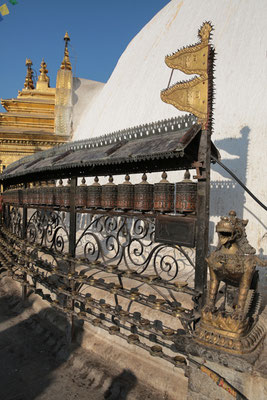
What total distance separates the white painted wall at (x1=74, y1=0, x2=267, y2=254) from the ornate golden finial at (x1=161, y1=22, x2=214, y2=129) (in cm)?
247

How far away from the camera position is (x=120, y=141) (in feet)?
11.4

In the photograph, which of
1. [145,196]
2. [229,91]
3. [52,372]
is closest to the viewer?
[145,196]

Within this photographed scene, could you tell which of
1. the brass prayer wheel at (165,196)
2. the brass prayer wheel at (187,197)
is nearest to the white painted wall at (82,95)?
the brass prayer wheel at (165,196)

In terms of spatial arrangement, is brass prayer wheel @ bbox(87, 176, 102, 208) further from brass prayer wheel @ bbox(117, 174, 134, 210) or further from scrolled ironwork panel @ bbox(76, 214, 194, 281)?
brass prayer wheel @ bbox(117, 174, 134, 210)

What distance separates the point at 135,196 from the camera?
120 inches

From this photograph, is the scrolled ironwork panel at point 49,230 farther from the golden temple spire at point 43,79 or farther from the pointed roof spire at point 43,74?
the pointed roof spire at point 43,74

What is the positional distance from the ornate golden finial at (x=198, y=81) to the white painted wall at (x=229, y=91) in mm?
2473

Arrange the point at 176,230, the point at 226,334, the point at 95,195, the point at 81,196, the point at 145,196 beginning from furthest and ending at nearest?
the point at 81,196 < the point at 95,195 < the point at 145,196 < the point at 176,230 < the point at 226,334

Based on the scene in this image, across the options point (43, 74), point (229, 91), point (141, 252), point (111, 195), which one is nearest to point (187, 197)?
point (141, 252)

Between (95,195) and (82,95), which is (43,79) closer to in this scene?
(82,95)

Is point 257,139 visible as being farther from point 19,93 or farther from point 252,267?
point 19,93

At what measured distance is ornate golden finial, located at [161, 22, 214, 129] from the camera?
7.89 ft

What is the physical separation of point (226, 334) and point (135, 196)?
152 cm

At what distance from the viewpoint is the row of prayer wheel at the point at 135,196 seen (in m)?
2.56
